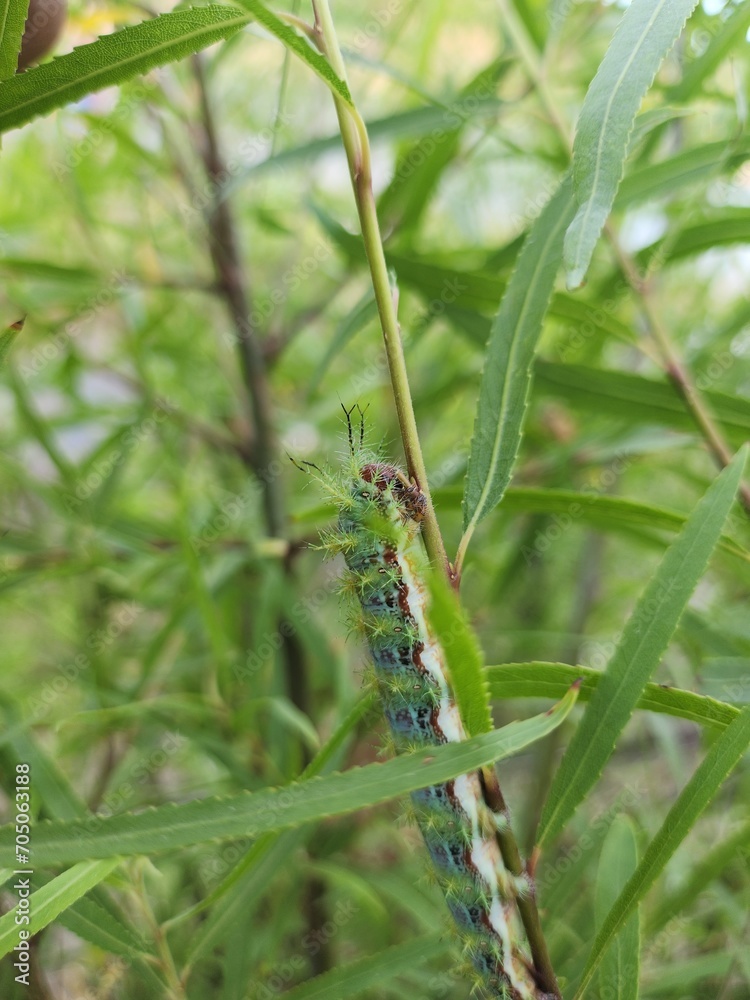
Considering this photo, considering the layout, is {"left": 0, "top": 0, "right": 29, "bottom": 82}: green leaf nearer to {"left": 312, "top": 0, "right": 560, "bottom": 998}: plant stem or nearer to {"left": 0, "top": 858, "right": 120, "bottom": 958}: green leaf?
{"left": 312, "top": 0, "right": 560, "bottom": 998}: plant stem

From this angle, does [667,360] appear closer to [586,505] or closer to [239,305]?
[586,505]

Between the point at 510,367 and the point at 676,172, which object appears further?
the point at 676,172

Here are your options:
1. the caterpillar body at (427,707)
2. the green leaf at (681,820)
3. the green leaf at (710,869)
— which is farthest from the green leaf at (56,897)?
the green leaf at (710,869)

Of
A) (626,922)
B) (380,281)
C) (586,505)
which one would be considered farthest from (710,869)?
(380,281)

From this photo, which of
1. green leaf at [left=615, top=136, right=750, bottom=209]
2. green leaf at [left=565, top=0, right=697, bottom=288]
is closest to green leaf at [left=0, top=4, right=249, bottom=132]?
green leaf at [left=565, top=0, right=697, bottom=288]

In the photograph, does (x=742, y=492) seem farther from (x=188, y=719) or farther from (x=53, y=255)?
(x=53, y=255)

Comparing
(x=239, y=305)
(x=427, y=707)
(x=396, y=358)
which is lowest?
(x=427, y=707)

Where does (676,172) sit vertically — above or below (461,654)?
above
